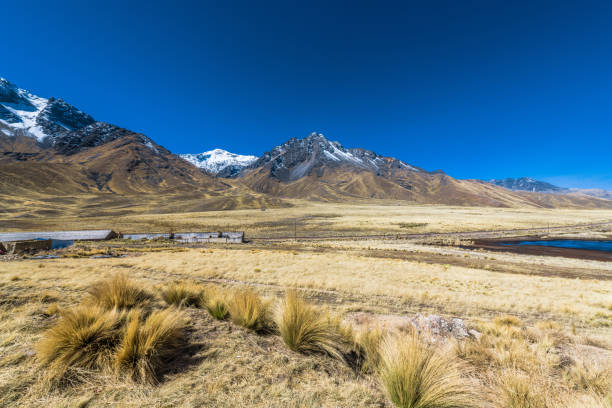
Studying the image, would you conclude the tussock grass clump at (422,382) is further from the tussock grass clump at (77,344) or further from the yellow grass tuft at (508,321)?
the yellow grass tuft at (508,321)

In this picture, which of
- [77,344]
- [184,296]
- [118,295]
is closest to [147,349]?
[77,344]

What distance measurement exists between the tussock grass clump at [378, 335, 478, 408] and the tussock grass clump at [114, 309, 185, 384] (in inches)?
131

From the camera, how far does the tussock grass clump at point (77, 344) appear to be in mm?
3340

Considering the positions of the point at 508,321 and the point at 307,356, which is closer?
the point at 307,356

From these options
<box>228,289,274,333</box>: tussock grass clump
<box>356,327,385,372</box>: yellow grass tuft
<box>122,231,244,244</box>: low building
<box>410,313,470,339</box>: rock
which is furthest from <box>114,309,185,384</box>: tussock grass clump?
<box>122,231,244,244</box>: low building

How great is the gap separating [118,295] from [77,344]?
2.26m

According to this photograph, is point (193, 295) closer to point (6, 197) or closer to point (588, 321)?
point (588, 321)

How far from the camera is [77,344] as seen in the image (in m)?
3.56

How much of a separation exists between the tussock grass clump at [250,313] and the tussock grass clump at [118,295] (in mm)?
2377

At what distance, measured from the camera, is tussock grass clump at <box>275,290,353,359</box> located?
4559 millimetres

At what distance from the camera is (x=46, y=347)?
3.44 meters

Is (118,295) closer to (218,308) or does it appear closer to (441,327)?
(218,308)

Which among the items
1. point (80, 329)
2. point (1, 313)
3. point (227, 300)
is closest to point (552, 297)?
point (227, 300)

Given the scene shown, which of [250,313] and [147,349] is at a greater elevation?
[147,349]
